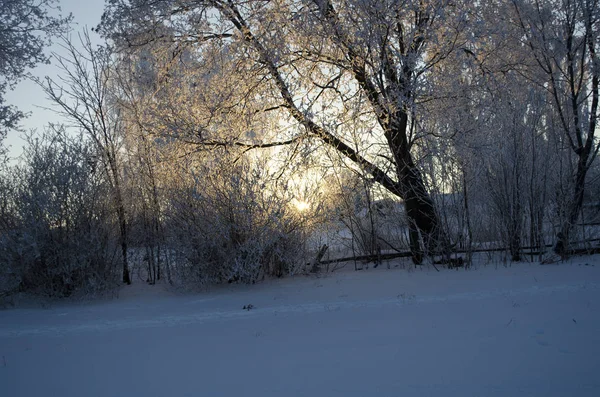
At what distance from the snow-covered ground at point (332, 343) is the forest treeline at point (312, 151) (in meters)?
1.21

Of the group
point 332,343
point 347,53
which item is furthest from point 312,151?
point 332,343

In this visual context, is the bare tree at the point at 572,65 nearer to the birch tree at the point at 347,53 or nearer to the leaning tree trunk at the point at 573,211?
the leaning tree trunk at the point at 573,211

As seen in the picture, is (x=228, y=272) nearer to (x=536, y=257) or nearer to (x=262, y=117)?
(x=262, y=117)

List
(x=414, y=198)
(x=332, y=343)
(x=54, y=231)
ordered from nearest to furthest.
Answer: (x=332, y=343) < (x=54, y=231) < (x=414, y=198)

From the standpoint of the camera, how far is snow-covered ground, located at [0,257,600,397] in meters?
2.98

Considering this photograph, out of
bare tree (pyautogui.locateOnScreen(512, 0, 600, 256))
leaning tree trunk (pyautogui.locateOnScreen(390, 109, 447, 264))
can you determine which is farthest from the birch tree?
bare tree (pyautogui.locateOnScreen(512, 0, 600, 256))

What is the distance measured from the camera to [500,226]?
775 centimetres

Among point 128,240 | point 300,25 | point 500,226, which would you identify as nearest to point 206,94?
point 300,25

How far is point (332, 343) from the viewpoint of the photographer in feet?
12.6

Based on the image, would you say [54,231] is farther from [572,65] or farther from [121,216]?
[572,65]

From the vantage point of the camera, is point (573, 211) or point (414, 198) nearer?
point (573, 211)

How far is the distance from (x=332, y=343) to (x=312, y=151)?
176 inches

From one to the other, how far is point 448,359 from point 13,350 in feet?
14.0

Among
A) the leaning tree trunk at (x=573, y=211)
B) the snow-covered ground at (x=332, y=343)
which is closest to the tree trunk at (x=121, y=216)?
the snow-covered ground at (x=332, y=343)
